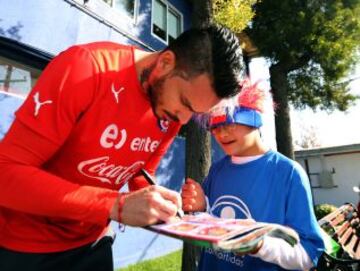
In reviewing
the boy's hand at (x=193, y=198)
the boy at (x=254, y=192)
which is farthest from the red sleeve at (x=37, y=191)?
the boy's hand at (x=193, y=198)

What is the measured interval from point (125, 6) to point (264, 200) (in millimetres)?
6653

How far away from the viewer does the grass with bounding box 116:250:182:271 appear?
6.34m

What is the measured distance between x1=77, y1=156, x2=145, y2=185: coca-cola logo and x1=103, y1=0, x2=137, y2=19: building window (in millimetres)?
5963

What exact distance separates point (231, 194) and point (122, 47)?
0.99 meters

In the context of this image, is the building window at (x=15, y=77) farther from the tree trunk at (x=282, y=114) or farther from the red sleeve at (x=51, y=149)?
the tree trunk at (x=282, y=114)

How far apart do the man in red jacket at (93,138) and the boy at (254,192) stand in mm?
456

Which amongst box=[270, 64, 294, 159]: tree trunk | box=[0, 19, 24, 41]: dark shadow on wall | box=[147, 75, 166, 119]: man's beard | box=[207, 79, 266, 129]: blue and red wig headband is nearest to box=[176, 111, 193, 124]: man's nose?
box=[147, 75, 166, 119]: man's beard

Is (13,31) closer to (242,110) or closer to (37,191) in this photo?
(242,110)

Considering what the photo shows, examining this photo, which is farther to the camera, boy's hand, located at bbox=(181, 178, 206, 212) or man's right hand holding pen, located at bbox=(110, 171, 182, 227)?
boy's hand, located at bbox=(181, 178, 206, 212)

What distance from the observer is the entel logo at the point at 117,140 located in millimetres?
1604

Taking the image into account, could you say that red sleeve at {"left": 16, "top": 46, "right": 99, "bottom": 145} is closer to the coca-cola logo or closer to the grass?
the coca-cola logo

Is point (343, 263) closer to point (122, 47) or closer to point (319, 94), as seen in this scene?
point (122, 47)

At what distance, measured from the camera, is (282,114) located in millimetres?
10961

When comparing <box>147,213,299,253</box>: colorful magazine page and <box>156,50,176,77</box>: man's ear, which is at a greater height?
<box>156,50,176,77</box>: man's ear
